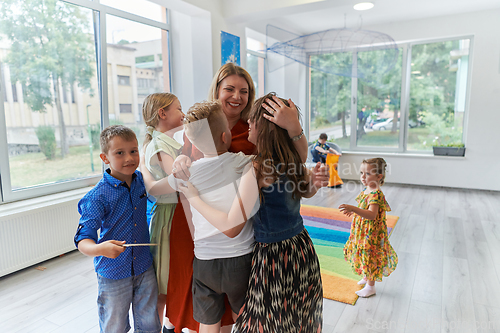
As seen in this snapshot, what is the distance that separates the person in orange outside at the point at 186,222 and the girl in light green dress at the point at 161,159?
43 millimetres

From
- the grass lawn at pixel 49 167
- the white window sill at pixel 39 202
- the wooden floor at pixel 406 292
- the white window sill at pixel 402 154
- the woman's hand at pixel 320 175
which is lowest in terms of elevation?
the wooden floor at pixel 406 292

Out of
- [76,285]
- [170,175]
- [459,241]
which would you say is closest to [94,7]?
[76,285]

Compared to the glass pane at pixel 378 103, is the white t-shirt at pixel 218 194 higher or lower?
lower

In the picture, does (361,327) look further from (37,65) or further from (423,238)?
(37,65)

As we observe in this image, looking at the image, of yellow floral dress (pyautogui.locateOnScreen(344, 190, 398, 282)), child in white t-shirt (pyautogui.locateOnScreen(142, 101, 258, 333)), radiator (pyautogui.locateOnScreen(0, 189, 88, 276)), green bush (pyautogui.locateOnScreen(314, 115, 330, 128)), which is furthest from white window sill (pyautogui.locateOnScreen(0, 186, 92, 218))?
green bush (pyautogui.locateOnScreen(314, 115, 330, 128))

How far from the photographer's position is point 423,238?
3332 millimetres

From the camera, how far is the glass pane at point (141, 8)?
11.7 ft

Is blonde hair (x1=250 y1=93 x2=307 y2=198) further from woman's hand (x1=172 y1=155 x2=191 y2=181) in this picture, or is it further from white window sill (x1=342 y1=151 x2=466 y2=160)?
white window sill (x1=342 y1=151 x2=466 y2=160)

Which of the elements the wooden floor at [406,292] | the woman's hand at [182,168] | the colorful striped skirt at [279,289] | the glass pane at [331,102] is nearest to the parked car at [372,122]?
the glass pane at [331,102]

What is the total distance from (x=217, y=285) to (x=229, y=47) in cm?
374

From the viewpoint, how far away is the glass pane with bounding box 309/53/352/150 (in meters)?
6.70

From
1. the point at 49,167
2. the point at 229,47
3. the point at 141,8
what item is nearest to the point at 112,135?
the point at 49,167

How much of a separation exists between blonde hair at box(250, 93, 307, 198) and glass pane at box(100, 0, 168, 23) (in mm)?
3148

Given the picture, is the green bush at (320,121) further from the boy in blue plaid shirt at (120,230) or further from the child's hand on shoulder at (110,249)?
the child's hand on shoulder at (110,249)
